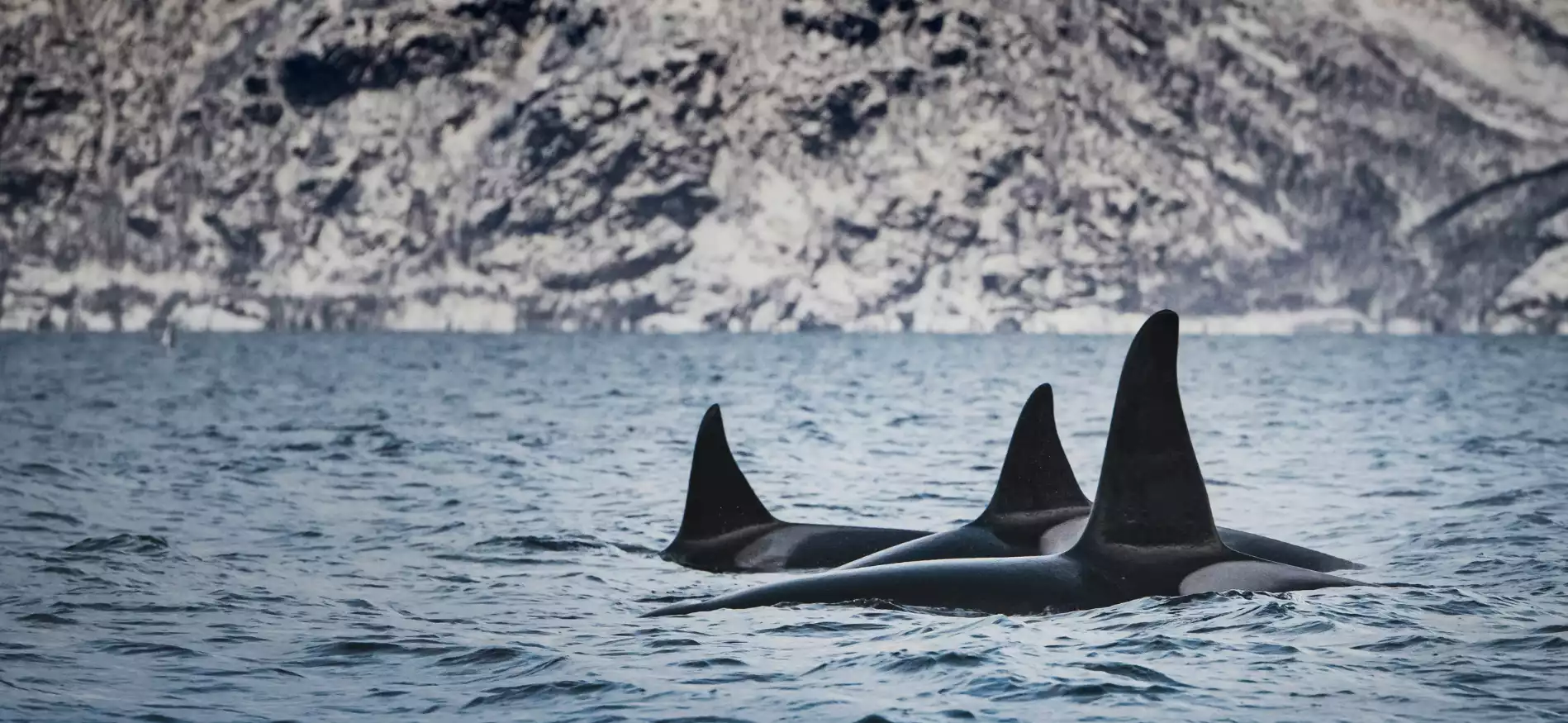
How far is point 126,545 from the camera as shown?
18.9 m

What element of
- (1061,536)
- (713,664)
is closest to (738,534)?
(1061,536)

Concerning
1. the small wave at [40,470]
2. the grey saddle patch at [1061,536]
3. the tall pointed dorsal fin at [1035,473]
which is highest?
the tall pointed dorsal fin at [1035,473]

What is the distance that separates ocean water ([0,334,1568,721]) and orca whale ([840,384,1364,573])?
1.23 metres


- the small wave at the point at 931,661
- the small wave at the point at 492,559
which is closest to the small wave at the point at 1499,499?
the small wave at the point at 492,559

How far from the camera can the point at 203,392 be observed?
6394cm

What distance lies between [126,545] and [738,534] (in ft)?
21.0

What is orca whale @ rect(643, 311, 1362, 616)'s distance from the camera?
41.0 feet

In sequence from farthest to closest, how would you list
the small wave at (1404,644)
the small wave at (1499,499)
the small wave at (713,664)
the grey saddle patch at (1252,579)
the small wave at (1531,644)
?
the small wave at (1499,499), the grey saddle patch at (1252,579), the small wave at (1531,644), the small wave at (1404,644), the small wave at (713,664)

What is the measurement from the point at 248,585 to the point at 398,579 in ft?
4.44

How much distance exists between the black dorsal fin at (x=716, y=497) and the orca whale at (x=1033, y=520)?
9.50ft

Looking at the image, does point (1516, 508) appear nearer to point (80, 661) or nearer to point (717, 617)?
point (717, 617)

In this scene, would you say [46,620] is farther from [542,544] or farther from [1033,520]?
[1033,520]

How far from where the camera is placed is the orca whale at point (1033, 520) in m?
15.7

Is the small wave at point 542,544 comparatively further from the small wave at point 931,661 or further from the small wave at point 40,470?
the small wave at point 40,470
